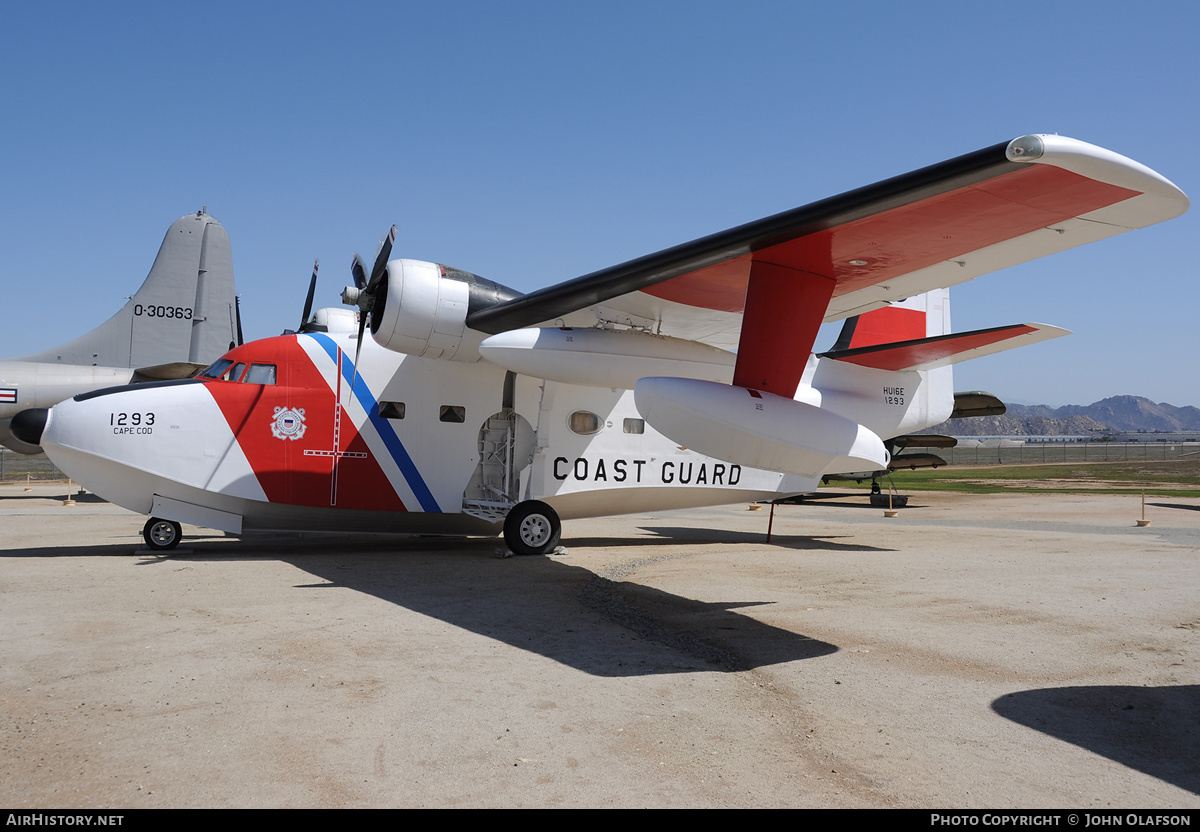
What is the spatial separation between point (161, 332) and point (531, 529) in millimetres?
17741

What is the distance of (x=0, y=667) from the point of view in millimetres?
5086

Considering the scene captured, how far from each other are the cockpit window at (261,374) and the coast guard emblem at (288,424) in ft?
1.46

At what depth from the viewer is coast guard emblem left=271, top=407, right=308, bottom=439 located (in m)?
10.7

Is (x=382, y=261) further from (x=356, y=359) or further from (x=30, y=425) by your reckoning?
(x=30, y=425)

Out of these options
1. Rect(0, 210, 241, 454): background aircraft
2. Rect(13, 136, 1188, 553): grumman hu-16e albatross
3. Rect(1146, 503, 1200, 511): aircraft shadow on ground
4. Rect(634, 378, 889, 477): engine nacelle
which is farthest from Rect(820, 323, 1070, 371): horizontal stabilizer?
Rect(0, 210, 241, 454): background aircraft

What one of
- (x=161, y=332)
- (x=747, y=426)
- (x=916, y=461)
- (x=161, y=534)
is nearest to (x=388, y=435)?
(x=161, y=534)

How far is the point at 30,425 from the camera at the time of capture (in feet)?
35.6

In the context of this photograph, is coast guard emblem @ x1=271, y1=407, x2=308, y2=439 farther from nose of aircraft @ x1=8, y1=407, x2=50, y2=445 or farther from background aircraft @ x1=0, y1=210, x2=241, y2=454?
background aircraft @ x1=0, y1=210, x2=241, y2=454

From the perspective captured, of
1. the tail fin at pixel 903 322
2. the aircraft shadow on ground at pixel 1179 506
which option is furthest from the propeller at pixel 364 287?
the aircraft shadow on ground at pixel 1179 506

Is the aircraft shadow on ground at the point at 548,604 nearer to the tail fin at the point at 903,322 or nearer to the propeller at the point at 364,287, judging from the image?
the propeller at the point at 364,287

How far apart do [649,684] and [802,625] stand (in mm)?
2300

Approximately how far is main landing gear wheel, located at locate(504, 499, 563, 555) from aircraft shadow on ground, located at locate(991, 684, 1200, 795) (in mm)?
7150

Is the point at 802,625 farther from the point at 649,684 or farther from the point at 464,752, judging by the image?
the point at 464,752

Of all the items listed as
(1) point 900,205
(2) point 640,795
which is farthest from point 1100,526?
(2) point 640,795
